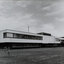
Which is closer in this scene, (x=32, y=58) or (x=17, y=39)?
(x=32, y=58)

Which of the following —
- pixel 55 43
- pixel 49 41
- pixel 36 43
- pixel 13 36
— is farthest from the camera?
pixel 55 43

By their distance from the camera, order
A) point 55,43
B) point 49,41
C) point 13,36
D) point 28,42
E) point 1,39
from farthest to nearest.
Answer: point 55,43
point 49,41
point 28,42
point 13,36
point 1,39

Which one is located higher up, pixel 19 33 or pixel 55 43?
pixel 19 33

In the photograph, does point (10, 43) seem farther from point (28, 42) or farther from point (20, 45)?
point (28, 42)

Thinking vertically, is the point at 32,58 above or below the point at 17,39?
below

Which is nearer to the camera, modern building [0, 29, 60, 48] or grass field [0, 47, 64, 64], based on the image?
grass field [0, 47, 64, 64]

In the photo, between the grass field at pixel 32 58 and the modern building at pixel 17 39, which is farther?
the modern building at pixel 17 39

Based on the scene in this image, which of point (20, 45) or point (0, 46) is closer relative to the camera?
point (0, 46)

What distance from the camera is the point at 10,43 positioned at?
3753 centimetres

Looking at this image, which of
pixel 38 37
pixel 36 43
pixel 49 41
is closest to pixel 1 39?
pixel 36 43

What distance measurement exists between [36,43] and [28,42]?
5242mm

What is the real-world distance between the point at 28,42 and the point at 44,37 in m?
12.3

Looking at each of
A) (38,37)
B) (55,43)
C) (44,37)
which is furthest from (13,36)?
(55,43)

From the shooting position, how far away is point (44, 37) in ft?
175
